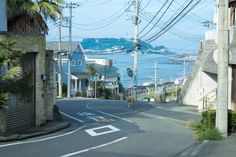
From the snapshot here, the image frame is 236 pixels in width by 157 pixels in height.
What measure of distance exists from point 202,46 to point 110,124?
18.7 metres

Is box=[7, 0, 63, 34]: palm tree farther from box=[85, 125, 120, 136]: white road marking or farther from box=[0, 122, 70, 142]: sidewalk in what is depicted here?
box=[85, 125, 120, 136]: white road marking

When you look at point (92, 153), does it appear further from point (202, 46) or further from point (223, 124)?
point (202, 46)

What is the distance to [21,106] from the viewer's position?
25.4 meters

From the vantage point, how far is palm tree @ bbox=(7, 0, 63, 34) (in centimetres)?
2548

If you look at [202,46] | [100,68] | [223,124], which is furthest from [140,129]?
[100,68]

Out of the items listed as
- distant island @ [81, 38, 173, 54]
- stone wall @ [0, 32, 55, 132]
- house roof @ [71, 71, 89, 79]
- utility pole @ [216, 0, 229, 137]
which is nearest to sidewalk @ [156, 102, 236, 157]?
utility pole @ [216, 0, 229, 137]

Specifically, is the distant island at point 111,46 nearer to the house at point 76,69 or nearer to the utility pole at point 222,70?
the house at point 76,69

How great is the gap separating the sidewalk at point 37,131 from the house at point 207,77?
1009 centimetres

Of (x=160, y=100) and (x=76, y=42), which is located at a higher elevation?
(x=76, y=42)

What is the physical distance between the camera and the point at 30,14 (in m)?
26.1

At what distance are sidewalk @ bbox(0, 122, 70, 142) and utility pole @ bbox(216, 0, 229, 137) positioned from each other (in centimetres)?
789

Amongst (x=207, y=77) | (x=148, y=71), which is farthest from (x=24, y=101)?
(x=148, y=71)

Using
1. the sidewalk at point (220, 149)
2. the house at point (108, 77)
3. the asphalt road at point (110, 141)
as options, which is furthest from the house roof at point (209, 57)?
the house at point (108, 77)

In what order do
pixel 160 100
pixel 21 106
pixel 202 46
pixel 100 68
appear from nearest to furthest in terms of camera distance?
1. pixel 21 106
2. pixel 202 46
3. pixel 160 100
4. pixel 100 68
